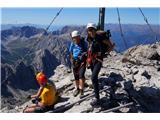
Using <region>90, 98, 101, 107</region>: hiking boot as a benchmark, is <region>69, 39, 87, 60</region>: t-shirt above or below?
above

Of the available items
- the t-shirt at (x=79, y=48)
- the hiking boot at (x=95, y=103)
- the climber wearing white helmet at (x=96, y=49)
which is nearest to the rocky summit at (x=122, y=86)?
the hiking boot at (x=95, y=103)

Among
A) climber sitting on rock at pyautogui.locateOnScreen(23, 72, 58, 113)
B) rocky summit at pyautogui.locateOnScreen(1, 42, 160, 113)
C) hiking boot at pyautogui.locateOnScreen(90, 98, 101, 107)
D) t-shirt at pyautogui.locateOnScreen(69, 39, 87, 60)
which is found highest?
t-shirt at pyautogui.locateOnScreen(69, 39, 87, 60)

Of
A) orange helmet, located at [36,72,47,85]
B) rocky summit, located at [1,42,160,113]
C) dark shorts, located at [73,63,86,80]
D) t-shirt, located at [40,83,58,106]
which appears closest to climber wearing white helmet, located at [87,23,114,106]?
dark shorts, located at [73,63,86,80]

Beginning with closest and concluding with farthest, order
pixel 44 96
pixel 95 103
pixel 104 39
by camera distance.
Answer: pixel 44 96 → pixel 104 39 → pixel 95 103

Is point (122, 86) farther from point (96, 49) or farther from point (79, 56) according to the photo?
point (96, 49)

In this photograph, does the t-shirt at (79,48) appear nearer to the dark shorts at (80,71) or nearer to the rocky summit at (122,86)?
the dark shorts at (80,71)

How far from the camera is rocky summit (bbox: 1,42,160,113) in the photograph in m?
18.2

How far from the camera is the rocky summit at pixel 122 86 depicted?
18.2 metres

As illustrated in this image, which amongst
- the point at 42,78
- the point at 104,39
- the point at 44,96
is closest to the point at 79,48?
the point at 104,39

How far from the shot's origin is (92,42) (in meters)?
17.5

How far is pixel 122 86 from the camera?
19.4 meters

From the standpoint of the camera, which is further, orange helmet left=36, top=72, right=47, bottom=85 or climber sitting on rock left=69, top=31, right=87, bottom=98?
climber sitting on rock left=69, top=31, right=87, bottom=98

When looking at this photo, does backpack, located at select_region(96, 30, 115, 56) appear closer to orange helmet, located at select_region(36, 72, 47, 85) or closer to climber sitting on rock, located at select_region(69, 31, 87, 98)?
climber sitting on rock, located at select_region(69, 31, 87, 98)
